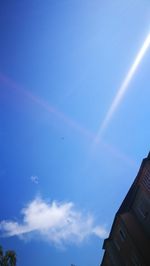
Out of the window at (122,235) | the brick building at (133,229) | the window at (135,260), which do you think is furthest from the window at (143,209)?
the window at (135,260)

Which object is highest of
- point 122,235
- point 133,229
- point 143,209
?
point 143,209

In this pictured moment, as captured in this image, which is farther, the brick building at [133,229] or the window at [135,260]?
the brick building at [133,229]

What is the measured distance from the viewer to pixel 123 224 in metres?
27.7

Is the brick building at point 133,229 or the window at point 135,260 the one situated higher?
the brick building at point 133,229

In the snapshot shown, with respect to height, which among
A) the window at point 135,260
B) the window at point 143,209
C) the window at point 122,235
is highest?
the window at point 143,209

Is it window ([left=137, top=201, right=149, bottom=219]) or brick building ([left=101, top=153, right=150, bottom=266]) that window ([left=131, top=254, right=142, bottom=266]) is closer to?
brick building ([left=101, top=153, right=150, bottom=266])

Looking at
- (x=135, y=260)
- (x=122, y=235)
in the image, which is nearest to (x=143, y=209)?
(x=122, y=235)

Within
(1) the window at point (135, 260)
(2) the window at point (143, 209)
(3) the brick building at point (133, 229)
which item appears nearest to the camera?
(1) the window at point (135, 260)

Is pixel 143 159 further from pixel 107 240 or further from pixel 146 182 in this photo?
pixel 107 240

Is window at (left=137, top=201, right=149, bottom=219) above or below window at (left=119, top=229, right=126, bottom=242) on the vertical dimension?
above

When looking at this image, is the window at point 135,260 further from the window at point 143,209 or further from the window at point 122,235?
the window at point 143,209

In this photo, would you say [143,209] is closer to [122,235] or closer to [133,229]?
[133,229]

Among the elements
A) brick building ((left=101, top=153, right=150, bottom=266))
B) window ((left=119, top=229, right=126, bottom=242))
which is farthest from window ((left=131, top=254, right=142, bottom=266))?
window ((left=119, top=229, right=126, bottom=242))

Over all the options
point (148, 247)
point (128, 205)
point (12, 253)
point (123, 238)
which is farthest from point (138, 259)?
point (12, 253)
